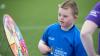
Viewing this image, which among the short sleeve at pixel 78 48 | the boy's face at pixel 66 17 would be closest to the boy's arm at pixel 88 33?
the short sleeve at pixel 78 48

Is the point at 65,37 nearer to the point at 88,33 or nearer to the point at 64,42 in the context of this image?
the point at 64,42

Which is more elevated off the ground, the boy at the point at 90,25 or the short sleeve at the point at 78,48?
the boy at the point at 90,25

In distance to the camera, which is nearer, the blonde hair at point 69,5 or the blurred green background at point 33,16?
the blonde hair at point 69,5

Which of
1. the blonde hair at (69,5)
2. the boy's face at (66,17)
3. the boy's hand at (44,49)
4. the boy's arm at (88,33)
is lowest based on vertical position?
the boy's hand at (44,49)

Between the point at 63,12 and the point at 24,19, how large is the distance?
2064 millimetres

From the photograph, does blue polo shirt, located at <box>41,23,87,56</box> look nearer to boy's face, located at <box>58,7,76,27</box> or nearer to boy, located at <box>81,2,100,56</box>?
boy's face, located at <box>58,7,76,27</box>

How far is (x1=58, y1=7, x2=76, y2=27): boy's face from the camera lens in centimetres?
175

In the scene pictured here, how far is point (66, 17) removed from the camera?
5.76 ft

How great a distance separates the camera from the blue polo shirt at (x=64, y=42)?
5.69ft

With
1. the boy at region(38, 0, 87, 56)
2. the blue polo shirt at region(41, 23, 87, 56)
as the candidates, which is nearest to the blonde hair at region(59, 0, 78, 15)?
the boy at region(38, 0, 87, 56)

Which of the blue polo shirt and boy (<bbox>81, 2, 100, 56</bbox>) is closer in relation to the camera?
boy (<bbox>81, 2, 100, 56</bbox>)

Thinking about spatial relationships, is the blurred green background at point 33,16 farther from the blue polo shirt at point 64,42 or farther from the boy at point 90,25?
the boy at point 90,25

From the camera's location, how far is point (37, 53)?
380 centimetres

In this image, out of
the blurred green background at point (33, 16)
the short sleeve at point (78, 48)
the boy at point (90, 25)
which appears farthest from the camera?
the blurred green background at point (33, 16)
